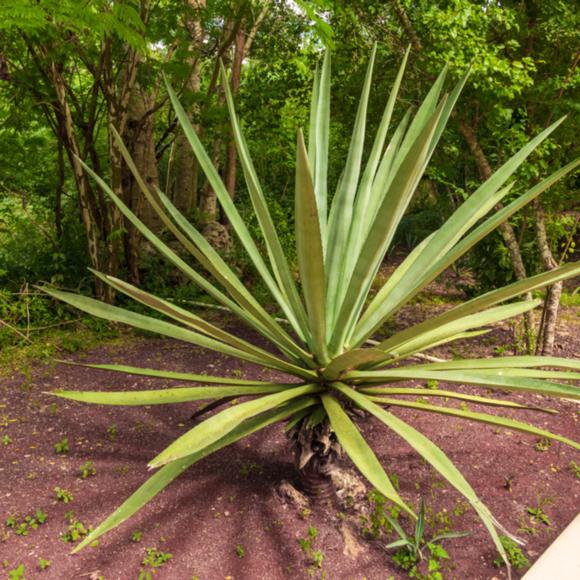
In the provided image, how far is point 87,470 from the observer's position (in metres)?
2.09

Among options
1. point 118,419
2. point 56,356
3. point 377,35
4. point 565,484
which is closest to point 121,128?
point 56,356

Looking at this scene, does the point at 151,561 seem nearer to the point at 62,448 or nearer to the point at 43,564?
the point at 43,564

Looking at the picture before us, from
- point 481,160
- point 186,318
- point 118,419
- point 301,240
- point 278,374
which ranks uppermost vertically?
point 481,160

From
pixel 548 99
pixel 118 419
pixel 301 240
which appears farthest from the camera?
pixel 548 99

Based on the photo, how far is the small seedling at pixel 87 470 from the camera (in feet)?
6.78

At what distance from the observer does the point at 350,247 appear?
2.08m

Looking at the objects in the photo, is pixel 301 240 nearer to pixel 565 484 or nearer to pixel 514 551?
pixel 514 551

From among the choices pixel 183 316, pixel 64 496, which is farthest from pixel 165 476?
pixel 64 496

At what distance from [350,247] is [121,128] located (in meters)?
2.50

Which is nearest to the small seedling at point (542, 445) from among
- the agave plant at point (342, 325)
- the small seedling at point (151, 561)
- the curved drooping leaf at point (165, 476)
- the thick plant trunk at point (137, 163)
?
the agave plant at point (342, 325)

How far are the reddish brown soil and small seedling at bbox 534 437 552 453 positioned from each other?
0.02m

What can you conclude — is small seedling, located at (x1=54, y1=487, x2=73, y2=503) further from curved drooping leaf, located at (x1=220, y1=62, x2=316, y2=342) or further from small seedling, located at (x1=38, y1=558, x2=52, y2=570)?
curved drooping leaf, located at (x1=220, y1=62, x2=316, y2=342)

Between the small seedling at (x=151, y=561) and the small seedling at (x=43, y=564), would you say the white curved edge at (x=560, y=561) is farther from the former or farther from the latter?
the small seedling at (x=43, y=564)

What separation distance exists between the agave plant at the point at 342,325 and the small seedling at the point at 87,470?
1.77ft
